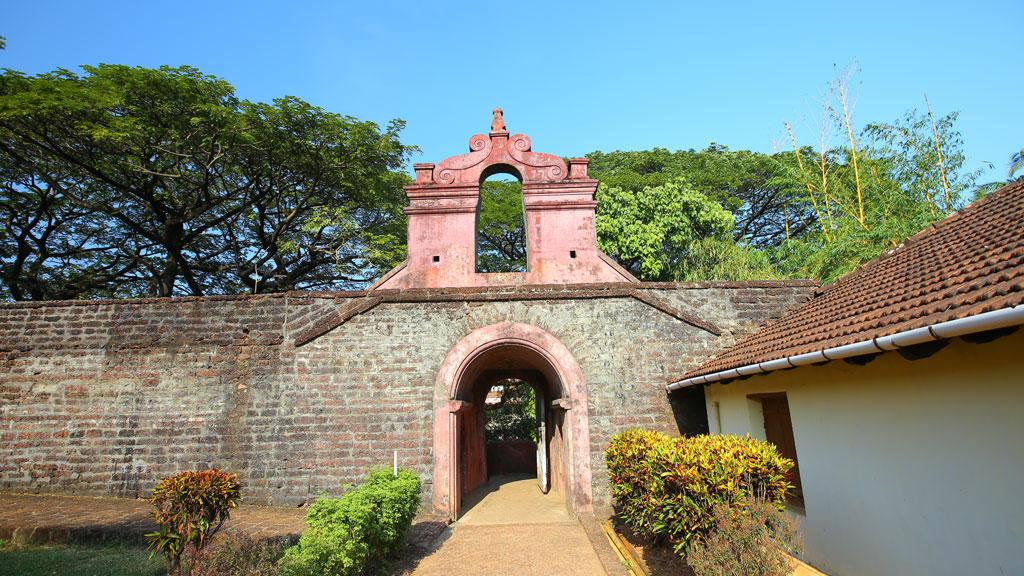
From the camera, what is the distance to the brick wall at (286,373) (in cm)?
823

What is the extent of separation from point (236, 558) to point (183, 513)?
71 cm

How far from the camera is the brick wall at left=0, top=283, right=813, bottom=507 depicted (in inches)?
324

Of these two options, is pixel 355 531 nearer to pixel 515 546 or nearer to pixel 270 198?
pixel 515 546

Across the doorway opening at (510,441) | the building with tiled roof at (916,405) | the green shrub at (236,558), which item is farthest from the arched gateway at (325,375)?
the green shrub at (236,558)

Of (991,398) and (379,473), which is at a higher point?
(991,398)

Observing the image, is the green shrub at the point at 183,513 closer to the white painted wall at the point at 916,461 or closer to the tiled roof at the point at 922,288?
the tiled roof at the point at 922,288

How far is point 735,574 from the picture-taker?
4016 millimetres

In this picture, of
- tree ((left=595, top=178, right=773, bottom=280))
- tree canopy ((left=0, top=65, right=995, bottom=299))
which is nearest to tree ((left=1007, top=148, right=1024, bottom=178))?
tree canopy ((left=0, top=65, right=995, bottom=299))

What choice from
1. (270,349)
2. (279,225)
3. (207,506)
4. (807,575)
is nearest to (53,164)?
(279,225)

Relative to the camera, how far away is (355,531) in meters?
5.09

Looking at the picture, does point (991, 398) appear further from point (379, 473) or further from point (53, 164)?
point (53, 164)

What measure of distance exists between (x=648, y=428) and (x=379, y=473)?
14.4 ft

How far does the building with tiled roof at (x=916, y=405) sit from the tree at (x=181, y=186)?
1073cm

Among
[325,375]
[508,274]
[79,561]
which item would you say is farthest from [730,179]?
[79,561]
